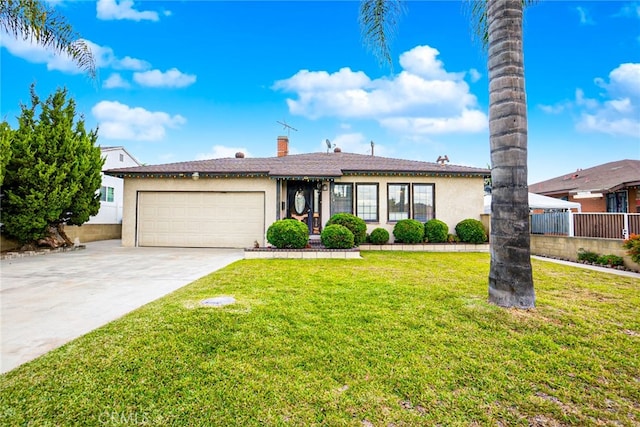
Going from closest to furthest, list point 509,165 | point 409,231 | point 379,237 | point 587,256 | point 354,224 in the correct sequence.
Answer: point 509,165, point 587,256, point 354,224, point 409,231, point 379,237

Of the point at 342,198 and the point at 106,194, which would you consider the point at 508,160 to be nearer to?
the point at 342,198

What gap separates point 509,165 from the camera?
4.28 metres

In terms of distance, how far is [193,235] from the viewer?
12.5 m

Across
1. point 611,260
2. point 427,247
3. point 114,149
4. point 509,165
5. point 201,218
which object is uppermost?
point 114,149

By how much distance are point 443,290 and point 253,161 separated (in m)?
11.3

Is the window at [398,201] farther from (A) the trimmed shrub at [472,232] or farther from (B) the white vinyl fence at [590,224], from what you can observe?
(B) the white vinyl fence at [590,224]

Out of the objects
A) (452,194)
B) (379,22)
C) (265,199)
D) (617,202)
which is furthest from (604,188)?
(265,199)

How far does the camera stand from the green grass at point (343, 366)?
2109 millimetres

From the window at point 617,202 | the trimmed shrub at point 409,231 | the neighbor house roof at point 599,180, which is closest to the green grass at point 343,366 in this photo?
the trimmed shrub at point 409,231

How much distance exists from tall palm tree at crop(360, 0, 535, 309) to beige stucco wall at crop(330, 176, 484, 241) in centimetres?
807

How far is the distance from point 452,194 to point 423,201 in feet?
4.07

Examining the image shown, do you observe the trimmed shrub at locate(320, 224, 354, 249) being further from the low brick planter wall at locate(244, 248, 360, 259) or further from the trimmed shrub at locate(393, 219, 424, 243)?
the trimmed shrub at locate(393, 219, 424, 243)

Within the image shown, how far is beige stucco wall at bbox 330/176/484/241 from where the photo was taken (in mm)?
12656

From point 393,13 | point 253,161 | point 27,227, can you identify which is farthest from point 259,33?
point 27,227
